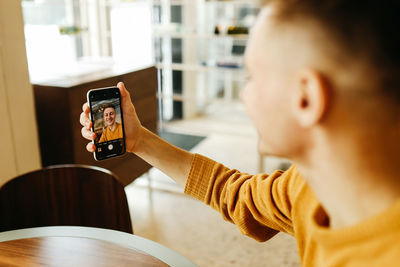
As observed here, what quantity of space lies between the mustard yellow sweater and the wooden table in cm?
17

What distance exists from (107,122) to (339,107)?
0.62 metres

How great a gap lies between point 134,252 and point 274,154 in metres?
0.52

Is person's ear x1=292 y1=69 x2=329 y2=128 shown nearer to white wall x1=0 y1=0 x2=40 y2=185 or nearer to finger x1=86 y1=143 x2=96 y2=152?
finger x1=86 y1=143 x2=96 y2=152

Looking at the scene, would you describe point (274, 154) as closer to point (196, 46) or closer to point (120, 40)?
point (120, 40)

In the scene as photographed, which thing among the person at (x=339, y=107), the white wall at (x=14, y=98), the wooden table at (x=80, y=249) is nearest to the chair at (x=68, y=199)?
the wooden table at (x=80, y=249)

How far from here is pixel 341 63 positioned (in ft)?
1.49

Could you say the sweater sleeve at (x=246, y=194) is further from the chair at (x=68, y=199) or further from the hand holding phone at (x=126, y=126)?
the chair at (x=68, y=199)

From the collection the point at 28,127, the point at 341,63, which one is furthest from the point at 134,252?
the point at 28,127

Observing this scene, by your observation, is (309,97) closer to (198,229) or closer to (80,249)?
(80,249)

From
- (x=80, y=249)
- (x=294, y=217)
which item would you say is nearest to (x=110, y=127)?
(x=80, y=249)

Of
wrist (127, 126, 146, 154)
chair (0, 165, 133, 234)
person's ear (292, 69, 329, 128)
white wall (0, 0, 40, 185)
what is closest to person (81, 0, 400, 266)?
person's ear (292, 69, 329, 128)

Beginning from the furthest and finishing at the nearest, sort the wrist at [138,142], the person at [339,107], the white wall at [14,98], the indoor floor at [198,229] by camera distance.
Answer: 1. the indoor floor at [198,229]
2. the white wall at [14,98]
3. the wrist at [138,142]
4. the person at [339,107]

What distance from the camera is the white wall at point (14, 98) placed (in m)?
1.76

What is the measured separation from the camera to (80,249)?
0.96 metres
